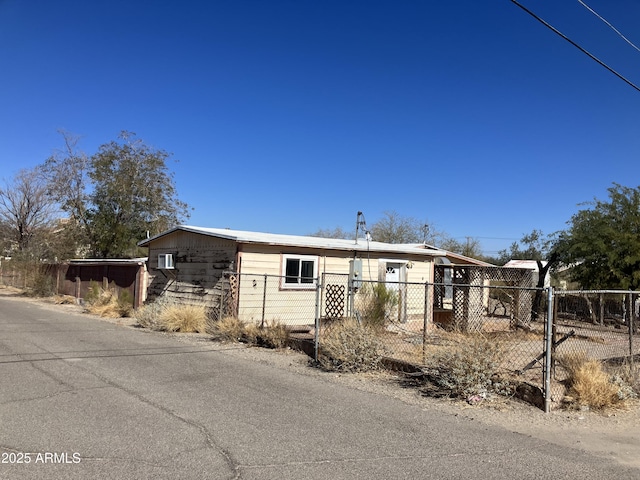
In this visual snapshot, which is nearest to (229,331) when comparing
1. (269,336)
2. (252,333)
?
(252,333)

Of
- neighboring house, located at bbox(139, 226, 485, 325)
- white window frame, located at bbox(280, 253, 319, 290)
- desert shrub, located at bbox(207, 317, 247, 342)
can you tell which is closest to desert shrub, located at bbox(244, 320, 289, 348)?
desert shrub, located at bbox(207, 317, 247, 342)

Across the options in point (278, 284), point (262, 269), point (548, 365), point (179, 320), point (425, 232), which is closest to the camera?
point (548, 365)

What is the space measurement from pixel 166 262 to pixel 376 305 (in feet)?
25.4

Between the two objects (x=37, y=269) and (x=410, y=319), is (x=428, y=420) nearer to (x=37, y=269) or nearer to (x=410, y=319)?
(x=410, y=319)

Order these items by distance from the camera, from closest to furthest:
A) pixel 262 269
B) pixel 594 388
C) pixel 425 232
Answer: pixel 594 388
pixel 262 269
pixel 425 232

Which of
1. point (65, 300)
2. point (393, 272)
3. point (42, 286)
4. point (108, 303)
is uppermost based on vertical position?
point (393, 272)

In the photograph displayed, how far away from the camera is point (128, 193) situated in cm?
2786

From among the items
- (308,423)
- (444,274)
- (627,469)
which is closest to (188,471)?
(308,423)

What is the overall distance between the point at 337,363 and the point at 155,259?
10.8 metres

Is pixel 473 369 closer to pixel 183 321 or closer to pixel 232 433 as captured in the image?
pixel 232 433

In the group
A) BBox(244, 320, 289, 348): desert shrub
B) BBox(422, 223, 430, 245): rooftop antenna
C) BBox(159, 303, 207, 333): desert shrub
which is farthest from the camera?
BBox(422, 223, 430, 245): rooftop antenna

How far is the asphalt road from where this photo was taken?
13.7 ft

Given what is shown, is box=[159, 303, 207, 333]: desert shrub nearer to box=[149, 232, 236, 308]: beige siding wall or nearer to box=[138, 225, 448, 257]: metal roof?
box=[149, 232, 236, 308]: beige siding wall

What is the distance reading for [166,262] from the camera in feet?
51.5
